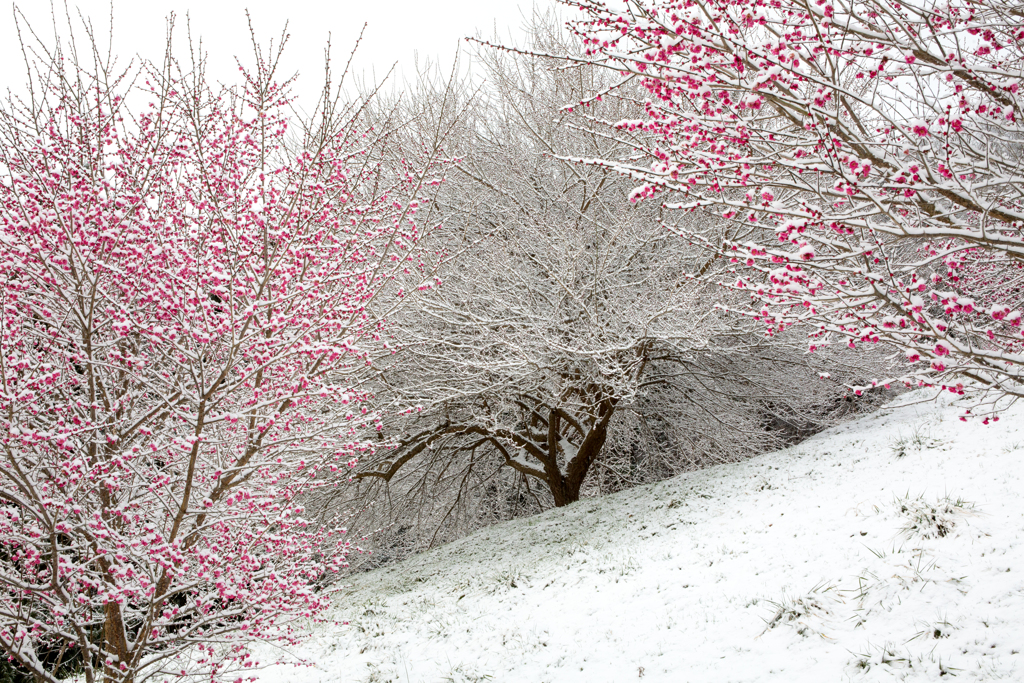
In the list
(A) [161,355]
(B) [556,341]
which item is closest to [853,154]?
(A) [161,355]

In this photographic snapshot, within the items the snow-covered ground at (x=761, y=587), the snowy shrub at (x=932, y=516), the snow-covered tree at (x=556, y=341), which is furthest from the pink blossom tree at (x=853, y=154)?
the snow-covered tree at (x=556, y=341)

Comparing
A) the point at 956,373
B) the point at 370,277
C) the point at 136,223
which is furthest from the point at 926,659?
the point at 136,223

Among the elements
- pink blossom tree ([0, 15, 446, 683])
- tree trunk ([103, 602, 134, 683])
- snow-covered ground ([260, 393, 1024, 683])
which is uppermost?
pink blossom tree ([0, 15, 446, 683])

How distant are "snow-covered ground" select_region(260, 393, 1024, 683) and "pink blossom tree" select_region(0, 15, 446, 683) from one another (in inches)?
84.5

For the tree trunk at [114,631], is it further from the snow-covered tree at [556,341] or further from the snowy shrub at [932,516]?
the snowy shrub at [932,516]

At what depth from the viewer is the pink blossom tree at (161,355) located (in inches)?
137

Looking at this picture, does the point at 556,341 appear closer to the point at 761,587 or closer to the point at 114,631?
the point at 761,587

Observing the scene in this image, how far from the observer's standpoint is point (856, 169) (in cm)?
263

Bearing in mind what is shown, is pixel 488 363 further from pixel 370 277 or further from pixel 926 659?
pixel 926 659

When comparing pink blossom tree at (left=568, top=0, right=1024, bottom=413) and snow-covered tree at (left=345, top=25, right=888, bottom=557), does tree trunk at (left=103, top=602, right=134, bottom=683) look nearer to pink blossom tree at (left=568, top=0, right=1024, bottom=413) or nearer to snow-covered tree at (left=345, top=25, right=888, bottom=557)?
pink blossom tree at (left=568, top=0, right=1024, bottom=413)

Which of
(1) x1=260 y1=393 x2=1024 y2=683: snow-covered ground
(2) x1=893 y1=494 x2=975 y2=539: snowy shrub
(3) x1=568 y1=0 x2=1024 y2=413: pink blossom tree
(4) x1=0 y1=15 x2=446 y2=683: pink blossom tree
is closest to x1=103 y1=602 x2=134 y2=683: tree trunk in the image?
(4) x1=0 y1=15 x2=446 y2=683: pink blossom tree

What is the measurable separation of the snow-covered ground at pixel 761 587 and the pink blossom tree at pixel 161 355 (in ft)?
7.04

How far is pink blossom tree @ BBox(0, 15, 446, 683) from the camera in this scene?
347cm

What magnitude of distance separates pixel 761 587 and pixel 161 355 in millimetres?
4534
